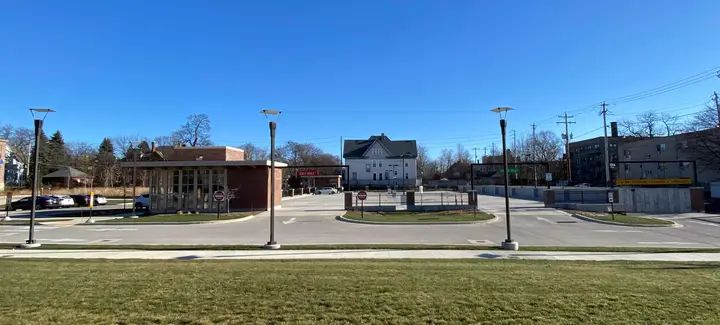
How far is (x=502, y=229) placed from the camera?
19.9 m

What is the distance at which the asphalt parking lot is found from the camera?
15859 millimetres

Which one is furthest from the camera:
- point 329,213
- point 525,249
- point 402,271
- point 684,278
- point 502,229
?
point 329,213

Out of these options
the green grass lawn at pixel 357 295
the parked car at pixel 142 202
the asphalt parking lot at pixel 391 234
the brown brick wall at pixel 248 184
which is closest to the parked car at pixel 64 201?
the parked car at pixel 142 202

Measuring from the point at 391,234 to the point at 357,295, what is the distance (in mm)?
12284

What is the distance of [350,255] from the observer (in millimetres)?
11430

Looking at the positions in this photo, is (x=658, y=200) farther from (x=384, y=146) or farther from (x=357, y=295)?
(x=384, y=146)

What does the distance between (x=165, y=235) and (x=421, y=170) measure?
102 m

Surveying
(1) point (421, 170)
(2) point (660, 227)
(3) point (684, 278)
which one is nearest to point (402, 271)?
(3) point (684, 278)

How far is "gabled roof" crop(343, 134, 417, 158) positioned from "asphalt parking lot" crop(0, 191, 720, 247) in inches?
2658

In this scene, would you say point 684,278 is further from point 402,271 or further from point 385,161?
point 385,161

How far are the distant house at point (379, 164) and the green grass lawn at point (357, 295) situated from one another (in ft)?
263

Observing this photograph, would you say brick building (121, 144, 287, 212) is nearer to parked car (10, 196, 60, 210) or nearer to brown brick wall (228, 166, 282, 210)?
brown brick wall (228, 166, 282, 210)

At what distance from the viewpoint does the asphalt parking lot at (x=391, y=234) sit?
1586cm

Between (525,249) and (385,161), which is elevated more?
(385,161)
